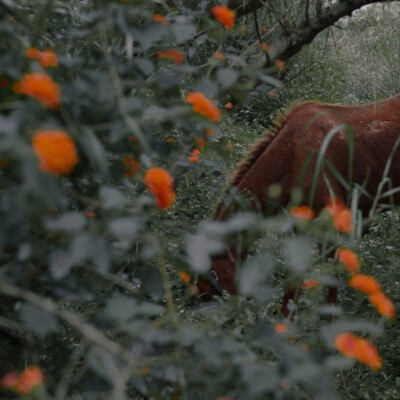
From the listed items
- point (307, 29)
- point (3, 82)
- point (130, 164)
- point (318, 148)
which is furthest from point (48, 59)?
point (318, 148)

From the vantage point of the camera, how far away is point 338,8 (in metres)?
2.78

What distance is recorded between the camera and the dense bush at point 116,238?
126 centimetres

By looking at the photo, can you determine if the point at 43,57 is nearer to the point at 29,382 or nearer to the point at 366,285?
the point at 29,382

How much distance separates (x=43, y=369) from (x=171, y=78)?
0.85m

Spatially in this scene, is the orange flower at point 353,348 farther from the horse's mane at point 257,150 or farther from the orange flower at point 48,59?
the horse's mane at point 257,150

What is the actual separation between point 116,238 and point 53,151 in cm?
34

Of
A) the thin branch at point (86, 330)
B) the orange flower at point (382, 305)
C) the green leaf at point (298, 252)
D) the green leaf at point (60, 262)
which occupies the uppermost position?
the green leaf at point (298, 252)

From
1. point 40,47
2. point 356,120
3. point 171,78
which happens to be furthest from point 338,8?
point 356,120

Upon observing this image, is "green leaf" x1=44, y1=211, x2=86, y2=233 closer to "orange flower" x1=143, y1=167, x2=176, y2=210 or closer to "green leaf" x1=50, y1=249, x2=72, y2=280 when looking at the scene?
"green leaf" x1=50, y1=249, x2=72, y2=280

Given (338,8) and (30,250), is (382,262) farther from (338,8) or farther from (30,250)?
(30,250)

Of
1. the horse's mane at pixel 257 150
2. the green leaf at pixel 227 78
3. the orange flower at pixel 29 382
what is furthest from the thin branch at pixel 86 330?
the horse's mane at pixel 257 150

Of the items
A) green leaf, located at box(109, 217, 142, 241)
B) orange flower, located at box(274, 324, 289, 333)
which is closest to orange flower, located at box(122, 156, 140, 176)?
green leaf, located at box(109, 217, 142, 241)

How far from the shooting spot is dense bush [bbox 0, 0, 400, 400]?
126 centimetres

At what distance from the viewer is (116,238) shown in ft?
4.71
